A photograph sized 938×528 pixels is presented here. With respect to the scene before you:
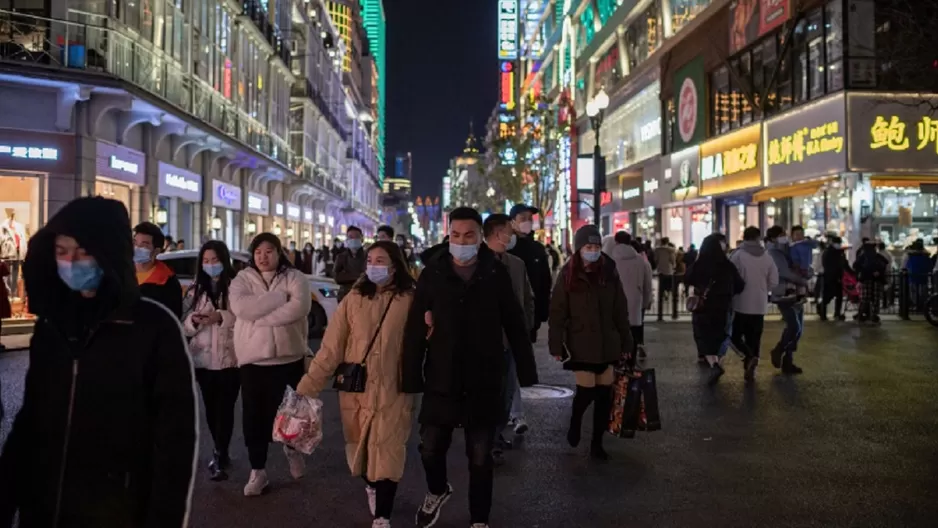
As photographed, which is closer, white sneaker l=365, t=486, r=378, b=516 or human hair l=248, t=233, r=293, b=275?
white sneaker l=365, t=486, r=378, b=516

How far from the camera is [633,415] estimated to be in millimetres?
7242

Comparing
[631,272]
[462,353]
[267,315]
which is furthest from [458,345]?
[631,272]

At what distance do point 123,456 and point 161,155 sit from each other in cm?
2551

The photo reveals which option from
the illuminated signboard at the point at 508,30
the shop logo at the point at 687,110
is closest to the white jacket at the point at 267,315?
the shop logo at the point at 687,110

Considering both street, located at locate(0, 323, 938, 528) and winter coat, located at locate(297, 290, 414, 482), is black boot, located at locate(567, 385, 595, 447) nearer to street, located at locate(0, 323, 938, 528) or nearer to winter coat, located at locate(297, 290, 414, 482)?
street, located at locate(0, 323, 938, 528)

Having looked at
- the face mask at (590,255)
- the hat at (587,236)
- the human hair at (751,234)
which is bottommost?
the face mask at (590,255)

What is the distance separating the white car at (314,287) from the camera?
15.4 meters

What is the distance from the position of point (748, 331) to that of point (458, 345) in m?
7.17

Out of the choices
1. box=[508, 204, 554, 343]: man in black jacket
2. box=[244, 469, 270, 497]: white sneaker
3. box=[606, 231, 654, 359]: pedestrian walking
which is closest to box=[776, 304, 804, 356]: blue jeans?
box=[606, 231, 654, 359]: pedestrian walking

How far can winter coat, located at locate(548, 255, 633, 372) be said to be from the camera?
7266mm

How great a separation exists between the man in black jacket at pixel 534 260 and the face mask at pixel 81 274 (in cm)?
604

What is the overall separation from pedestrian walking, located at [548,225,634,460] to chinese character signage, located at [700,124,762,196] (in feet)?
79.6

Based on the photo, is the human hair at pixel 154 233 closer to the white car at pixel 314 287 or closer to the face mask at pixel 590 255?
the face mask at pixel 590 255

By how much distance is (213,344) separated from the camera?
22.4 feet
